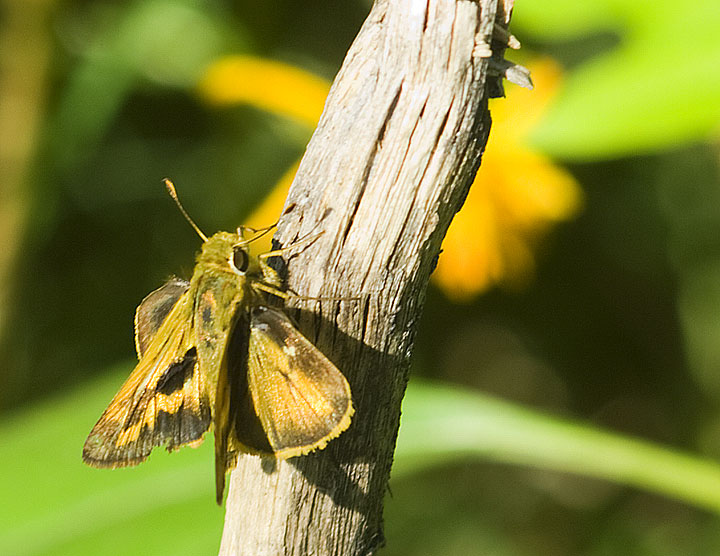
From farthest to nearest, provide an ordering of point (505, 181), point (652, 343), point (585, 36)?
1. point (652, 343)
2. point (585, 36)
3. point (505, 181)

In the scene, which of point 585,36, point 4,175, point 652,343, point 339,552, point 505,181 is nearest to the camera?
point 339,552

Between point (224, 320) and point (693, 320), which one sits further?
point (693, 320)

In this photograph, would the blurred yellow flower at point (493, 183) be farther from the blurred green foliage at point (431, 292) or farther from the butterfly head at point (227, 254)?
the butterfly head at point (227, 254)

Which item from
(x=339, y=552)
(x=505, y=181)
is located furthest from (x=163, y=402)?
(x=505, y=181)

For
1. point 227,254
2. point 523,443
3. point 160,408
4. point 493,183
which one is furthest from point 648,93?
point 160,408

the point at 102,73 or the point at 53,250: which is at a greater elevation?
the point at 102,73

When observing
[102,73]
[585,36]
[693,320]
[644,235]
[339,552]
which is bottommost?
[339,552]

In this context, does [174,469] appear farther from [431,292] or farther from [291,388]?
[431,292]

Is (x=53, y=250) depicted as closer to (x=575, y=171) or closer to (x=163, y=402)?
(x=575, y=171)
